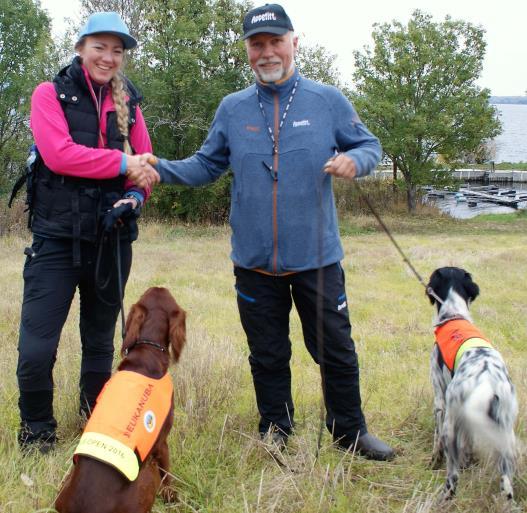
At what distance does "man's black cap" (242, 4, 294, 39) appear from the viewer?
276 cm

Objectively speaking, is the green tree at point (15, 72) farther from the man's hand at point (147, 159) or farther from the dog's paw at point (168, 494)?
the dog's paw at point (168, 494)

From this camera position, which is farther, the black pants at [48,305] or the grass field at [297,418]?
the black pants at [48,305]

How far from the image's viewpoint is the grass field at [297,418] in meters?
2.59

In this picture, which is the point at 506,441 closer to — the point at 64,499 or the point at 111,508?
the point at 111,508

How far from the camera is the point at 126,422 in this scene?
2334 millimetres

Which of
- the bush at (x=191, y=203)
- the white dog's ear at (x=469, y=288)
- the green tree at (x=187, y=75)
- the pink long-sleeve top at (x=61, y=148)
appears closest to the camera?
the pink long-sleeve top at (x=61, y=148)

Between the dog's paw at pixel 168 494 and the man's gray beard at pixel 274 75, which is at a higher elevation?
the man's gray beard at pixel 274 75

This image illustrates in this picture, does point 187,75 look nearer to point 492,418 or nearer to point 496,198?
point 492,418

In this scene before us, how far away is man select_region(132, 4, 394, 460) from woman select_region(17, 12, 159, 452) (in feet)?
0.80

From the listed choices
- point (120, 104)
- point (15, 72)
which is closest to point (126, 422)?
point (120, 104)

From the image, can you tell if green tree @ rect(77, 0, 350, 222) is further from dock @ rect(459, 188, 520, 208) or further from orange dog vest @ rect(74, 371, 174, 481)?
dock @ rect(459, 188, 520, 208)

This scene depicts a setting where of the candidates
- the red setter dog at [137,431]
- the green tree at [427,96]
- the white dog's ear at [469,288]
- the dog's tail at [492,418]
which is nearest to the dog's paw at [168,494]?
the red setter dog at [137,431]

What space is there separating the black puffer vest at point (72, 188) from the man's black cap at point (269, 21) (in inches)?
35.3

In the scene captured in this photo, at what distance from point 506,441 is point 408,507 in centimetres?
71
